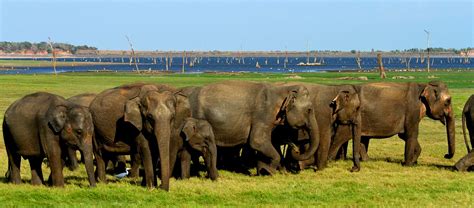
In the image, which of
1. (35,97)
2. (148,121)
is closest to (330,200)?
(148,121)

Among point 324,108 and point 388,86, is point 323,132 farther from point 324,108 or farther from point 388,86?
point 388,86

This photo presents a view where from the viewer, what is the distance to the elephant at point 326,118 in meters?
20.5

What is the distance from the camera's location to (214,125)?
63.0 feet

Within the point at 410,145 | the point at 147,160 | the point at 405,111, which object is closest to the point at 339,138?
the point at 410,145

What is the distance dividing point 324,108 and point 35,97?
7561mm

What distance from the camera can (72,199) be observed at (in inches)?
601

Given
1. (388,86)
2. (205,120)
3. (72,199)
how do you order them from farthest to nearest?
1. (388,86)
2. (205,120)
3. (72,199)

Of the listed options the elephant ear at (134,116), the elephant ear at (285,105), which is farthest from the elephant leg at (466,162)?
the elephant ear at (134,116)

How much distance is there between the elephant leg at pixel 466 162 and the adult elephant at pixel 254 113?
11.3 feet

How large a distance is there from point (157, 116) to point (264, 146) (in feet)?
13.4

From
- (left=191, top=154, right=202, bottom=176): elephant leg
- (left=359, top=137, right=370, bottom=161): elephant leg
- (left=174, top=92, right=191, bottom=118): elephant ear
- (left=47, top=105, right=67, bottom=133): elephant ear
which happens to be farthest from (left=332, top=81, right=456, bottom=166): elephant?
(left=47, top=105, right=67, bottom=133): elephant ear

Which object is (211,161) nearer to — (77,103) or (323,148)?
(323,148)

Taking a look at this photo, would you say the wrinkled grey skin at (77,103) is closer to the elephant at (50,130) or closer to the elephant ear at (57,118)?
the elephant at (50,130)

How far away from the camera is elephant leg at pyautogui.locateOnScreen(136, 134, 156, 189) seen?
54.1ft
